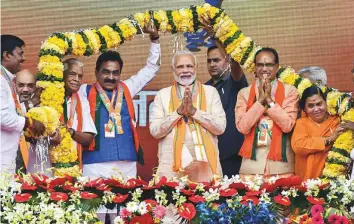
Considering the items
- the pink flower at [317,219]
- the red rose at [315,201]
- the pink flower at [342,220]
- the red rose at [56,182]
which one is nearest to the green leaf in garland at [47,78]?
the red rose at [56,182]

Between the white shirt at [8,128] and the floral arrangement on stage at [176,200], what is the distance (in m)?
0.73

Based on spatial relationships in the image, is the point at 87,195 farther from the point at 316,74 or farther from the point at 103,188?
the point at 316,74

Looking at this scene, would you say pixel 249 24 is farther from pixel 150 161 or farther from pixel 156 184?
pixel 156 184

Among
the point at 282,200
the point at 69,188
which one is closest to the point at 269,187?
the point at 282,200

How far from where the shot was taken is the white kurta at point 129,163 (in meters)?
6.26

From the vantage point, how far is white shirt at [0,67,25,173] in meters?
5.66

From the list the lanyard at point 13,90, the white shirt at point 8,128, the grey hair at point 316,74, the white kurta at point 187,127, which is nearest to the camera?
the white shirt at point 8,128

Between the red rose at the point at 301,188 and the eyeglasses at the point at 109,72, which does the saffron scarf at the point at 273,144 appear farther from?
the red rose at the point at 301,188

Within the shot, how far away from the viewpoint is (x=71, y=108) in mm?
6262

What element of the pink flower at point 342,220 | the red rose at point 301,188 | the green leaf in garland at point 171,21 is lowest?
the pink flower at point 342,220

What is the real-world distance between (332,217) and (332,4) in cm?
342

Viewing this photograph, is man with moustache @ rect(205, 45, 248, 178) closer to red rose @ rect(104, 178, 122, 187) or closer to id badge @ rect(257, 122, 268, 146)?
id badge @ rect(257, 122, 268, 146)

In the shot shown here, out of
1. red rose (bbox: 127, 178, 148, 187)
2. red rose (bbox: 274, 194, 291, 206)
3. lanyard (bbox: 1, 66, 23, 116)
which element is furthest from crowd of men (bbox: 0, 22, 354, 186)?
red rose (bbox: 274, 194, 291, 206)

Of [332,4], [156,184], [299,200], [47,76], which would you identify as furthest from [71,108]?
[332,4]
